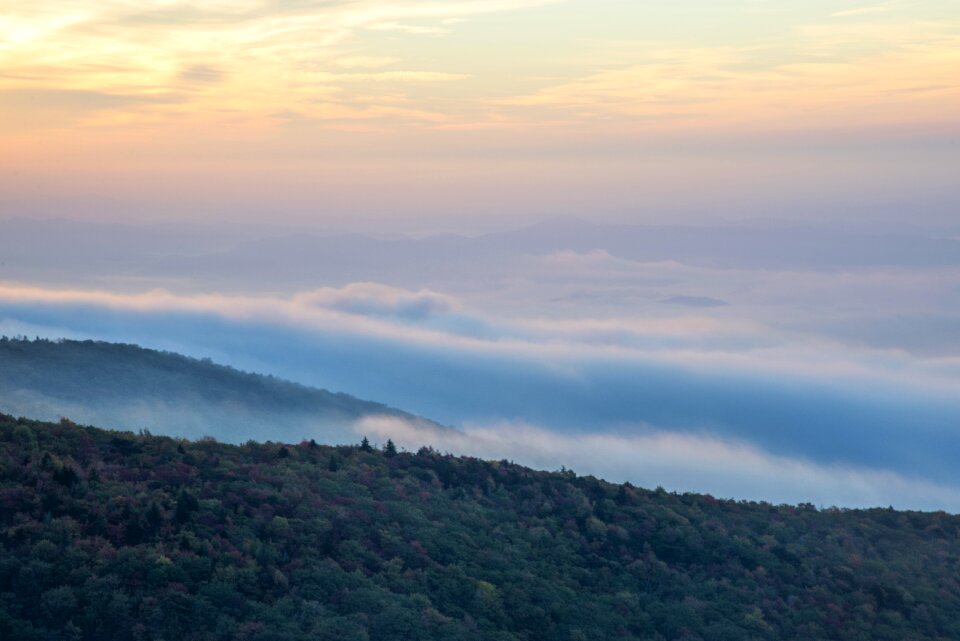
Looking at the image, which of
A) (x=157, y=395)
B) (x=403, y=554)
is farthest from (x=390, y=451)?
(x=157, y=395)

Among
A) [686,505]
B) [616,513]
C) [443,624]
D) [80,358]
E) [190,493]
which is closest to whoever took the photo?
[443,624]

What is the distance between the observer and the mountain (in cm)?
13575

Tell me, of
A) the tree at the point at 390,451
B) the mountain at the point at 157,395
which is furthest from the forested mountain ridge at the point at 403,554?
the mountain at the point at 157,395

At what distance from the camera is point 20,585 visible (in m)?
30.1

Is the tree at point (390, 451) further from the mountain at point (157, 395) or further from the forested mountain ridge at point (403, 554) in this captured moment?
the mountain at point (157, 395)

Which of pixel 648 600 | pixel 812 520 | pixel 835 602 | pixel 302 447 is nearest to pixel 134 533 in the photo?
pixel 302 447

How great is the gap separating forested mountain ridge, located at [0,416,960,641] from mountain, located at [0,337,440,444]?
90324mm

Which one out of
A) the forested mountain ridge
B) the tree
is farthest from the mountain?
the forested mountain ridge

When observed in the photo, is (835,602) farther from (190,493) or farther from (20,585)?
(20,585)

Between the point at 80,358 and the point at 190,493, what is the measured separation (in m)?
118

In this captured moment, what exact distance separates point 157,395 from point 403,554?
402 ft

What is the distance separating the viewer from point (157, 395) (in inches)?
6014

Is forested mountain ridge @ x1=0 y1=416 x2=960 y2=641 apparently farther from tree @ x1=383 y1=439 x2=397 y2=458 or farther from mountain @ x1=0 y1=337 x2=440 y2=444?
mountain @ x1=0 y1=337 x2=440 y2=444

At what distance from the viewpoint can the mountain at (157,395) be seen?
136 metres
